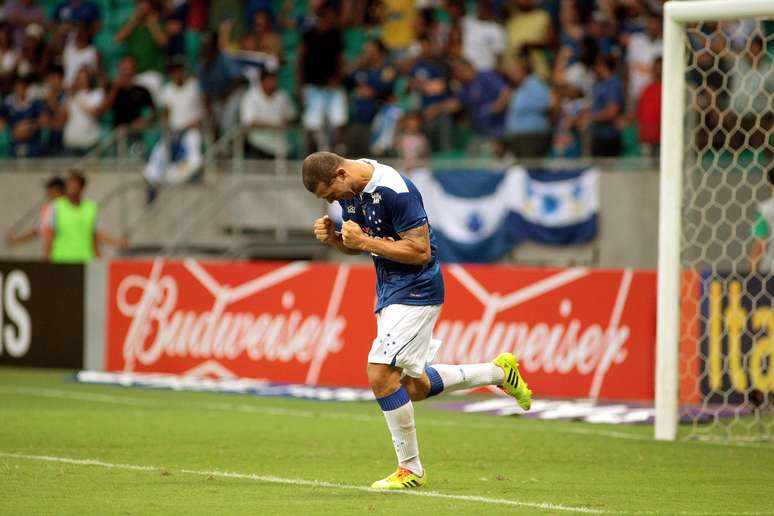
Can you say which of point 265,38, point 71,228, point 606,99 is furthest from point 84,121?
point 606,99

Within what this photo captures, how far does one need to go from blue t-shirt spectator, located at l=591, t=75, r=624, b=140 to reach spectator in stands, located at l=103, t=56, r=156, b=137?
7061mm

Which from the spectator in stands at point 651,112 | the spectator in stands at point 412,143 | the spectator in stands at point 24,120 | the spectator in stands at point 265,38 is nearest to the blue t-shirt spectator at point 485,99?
the spectator in stands at point 412,143

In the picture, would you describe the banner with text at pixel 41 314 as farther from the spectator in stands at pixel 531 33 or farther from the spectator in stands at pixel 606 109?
the spectator in stands at pixel 606 109

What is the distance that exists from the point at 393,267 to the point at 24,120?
15305 millimetres

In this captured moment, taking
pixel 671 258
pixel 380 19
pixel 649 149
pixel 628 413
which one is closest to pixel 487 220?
pixel 649 149

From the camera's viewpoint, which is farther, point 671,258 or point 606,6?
point 606,6

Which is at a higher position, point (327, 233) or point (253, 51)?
point (253, 51)

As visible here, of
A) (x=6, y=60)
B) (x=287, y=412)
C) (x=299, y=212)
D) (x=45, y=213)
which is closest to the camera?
(x=287, y=412)

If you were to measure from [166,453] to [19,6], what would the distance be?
53.6ft

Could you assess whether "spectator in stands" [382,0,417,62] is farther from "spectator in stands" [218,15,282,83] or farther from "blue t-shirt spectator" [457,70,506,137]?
"blue t-shirt spectator" [457,70,506,137]

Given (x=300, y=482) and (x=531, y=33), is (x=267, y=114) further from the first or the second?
(x=300, y=482)

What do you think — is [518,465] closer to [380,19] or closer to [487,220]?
[487,220]

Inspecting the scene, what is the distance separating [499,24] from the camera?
20.1m

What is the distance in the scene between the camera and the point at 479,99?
19.5 meters
